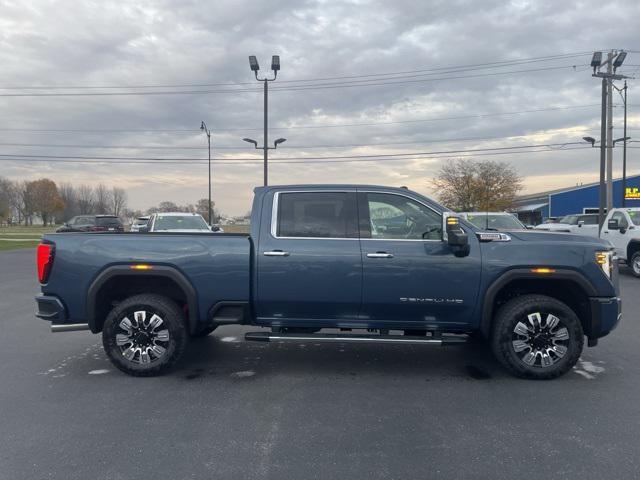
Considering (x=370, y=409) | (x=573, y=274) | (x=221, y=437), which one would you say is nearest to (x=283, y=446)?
(x=221, y=437)

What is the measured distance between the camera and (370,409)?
447 centimetres

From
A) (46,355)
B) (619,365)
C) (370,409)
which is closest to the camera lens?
(370,409)

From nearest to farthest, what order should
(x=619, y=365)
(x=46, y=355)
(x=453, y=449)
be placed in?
(x=453, y=449), (x=619, y=365), (x=46, y=355)

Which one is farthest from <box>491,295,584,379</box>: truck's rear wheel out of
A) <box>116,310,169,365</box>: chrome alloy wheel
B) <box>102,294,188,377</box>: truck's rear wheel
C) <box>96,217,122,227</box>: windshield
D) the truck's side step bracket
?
<box>96,217,122,227</box>: windshield

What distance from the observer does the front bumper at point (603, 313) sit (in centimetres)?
513

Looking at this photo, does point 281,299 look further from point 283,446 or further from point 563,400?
point 563,400

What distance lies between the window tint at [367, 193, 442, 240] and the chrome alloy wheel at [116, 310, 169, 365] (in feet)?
7.91

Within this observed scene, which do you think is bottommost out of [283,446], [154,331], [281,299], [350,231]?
[283,446]

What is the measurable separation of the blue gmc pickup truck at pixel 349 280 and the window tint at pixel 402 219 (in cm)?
1

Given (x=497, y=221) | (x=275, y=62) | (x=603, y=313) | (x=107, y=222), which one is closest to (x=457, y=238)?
(x=603, y=313)

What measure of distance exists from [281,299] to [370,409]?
1.42 meters

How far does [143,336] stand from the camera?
536 cm

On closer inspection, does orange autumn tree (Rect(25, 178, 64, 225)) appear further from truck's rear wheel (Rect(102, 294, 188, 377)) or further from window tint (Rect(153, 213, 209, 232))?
truck's rear wheel (Rect(102, 294, 188, 377))

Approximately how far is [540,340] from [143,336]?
13.2ft
